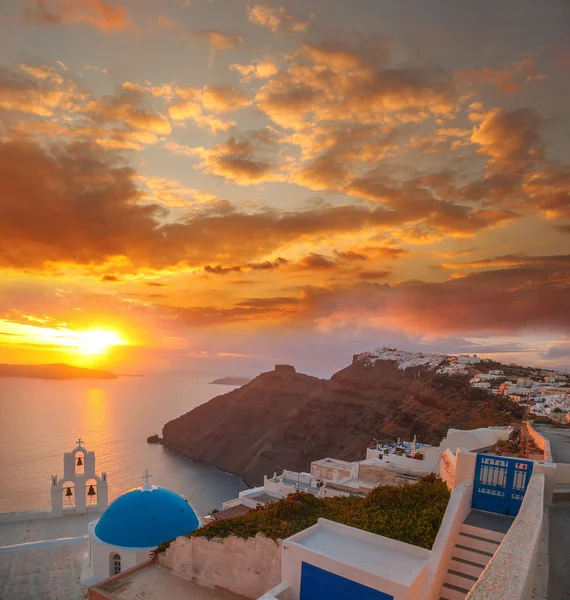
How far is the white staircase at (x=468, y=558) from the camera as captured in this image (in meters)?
8.87

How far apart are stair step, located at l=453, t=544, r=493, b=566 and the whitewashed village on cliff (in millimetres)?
22

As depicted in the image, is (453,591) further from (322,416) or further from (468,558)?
(322,416)

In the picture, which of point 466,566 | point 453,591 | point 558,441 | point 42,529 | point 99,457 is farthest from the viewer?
point 99,457

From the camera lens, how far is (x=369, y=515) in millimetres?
Answer: 11266

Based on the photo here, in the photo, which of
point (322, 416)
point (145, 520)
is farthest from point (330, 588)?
point (322, 416)

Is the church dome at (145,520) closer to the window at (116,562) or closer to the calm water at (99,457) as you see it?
the window at (116,562)

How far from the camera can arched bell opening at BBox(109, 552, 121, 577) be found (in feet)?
53.6

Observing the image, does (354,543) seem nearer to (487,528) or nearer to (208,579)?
(487,528)

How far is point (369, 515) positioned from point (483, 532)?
2784 millimetres

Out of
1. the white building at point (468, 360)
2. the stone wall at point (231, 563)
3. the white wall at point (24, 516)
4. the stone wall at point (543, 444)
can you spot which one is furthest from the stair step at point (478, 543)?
the white building at point (468, 360)

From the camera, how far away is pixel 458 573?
9.11m

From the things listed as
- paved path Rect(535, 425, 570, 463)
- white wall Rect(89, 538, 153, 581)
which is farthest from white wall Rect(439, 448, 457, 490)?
white wall Rect(89, 538, 153, 581)

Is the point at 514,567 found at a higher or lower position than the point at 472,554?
higher

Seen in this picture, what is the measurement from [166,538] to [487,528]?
12.0 metres
